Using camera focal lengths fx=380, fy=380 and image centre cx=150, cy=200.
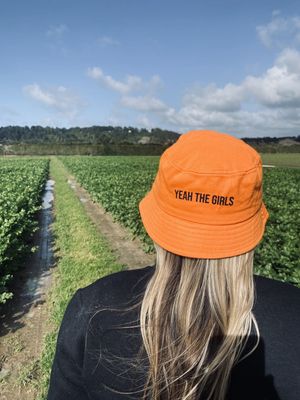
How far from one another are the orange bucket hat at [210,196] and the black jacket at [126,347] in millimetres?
213

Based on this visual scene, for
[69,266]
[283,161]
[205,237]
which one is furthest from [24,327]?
[283,161]

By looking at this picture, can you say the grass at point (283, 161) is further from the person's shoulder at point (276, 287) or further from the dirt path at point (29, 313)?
the person's shoulder at point (276, 287)

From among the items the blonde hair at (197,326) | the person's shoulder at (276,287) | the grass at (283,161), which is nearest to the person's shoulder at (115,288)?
the blonde hair at (197,326)

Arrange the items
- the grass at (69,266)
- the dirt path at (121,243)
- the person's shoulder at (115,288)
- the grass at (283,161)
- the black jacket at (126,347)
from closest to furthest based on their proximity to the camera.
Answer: the black jacket at (126,347)
the person's shoulder at (115,288)
the grass at (69,266)
the dirt path at (121,243)
the grass at (283,161)

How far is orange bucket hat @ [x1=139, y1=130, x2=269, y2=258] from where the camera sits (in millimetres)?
1146

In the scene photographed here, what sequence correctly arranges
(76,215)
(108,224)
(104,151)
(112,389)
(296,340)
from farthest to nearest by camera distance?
(104,151), (76,215), (108,224), (112,389), (296,340)

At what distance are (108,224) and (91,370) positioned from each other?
1261 cm

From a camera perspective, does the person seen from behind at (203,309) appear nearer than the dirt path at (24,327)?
Yes

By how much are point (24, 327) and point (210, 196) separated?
5.48 metres

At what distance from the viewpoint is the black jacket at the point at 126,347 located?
1135 mm

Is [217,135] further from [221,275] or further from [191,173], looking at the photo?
[221,275]

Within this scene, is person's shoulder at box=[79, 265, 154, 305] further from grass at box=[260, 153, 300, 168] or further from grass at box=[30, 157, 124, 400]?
grass at box=[260, 153, 300, 168]

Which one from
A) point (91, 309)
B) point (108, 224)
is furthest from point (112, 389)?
point (108, 224)

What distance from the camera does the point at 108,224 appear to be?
1381 centimetres
